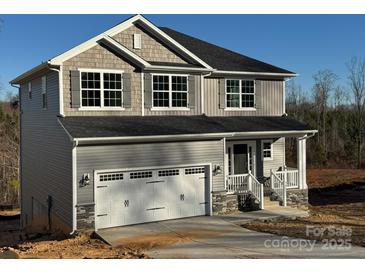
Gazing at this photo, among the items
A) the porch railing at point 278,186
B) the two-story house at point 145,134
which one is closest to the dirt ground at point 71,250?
the two-story house at point 145,134

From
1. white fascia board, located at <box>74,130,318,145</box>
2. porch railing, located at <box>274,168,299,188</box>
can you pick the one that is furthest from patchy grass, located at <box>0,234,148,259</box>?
porch railing, located at <box>274,168,299,188</box>

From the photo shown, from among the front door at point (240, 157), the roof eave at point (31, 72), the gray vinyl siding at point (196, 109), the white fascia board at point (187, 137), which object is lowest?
the front door at point (240, 157)

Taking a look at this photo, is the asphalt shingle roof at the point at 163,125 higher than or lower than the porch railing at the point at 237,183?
higher

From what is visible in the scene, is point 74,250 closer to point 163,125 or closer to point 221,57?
point 163,125

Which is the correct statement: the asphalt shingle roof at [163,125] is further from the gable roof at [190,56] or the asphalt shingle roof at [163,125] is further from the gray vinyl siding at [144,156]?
the gable roof at [190,56]

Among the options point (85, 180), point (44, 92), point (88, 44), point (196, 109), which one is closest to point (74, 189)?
point (85, 180)

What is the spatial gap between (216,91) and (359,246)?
936 centimetres

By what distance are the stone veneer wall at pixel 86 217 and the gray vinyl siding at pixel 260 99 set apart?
7.14m

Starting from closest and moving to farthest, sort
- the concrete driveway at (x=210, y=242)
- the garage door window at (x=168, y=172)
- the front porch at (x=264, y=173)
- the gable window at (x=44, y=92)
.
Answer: the concrete driveway at (x=210, y=242)
the garage door window at (x=168, y=172)
the gable window at (x=44, y=92)
the front porch at (x=264, y=173)

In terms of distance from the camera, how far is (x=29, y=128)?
2038cm

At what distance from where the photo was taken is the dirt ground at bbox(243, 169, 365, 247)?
13953 mm

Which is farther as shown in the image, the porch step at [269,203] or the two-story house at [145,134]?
the porch step at [269,203]

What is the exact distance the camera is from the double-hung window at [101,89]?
1564 centimetres

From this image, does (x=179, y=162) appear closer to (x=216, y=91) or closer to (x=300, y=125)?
(x=216, y=91)
